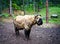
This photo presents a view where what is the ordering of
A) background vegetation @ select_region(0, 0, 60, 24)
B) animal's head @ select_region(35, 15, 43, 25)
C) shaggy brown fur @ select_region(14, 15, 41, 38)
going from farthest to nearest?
background vegetation @ select_region(0, 0, 60, 24), shaggy brown fur @ select_region(14, 15, 41, 38), animal's head @ select_region(35, 15, 43, 25)

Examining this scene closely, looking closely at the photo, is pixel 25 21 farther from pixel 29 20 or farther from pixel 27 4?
pixel 27 4

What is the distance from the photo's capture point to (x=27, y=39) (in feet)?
27.4

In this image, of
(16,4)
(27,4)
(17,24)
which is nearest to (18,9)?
(16,4)

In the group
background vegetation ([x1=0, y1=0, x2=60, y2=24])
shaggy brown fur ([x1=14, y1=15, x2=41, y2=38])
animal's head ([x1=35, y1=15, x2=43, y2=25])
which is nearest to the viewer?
animal's head ([x1=35, y1=15, x2=43, y2=25])

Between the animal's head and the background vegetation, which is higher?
the animal's head

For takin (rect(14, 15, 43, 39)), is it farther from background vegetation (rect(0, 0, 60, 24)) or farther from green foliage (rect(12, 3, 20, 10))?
green foliage (rect(12, 3, 20, 10))

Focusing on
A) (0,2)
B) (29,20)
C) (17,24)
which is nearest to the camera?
(29,20)

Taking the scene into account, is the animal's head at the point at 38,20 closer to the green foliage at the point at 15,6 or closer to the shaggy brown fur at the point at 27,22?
the shaggy brown fur at the point at 27,22

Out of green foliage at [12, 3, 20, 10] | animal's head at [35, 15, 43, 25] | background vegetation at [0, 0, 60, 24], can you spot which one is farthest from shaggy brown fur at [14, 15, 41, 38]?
green foliage at [12, 3, 20, 10]

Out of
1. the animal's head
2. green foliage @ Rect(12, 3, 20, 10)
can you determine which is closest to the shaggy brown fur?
the animal's head

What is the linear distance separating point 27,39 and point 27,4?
1658 cm

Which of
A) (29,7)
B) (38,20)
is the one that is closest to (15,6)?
(29,7)

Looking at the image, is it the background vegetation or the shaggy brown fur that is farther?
the background vegetation

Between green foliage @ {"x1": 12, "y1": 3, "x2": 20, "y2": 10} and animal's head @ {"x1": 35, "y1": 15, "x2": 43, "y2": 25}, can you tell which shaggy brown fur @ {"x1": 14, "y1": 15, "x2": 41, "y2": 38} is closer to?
animal's head @ {"x1": 35, "y1": 15, "x2": 43, "y2": 25}
